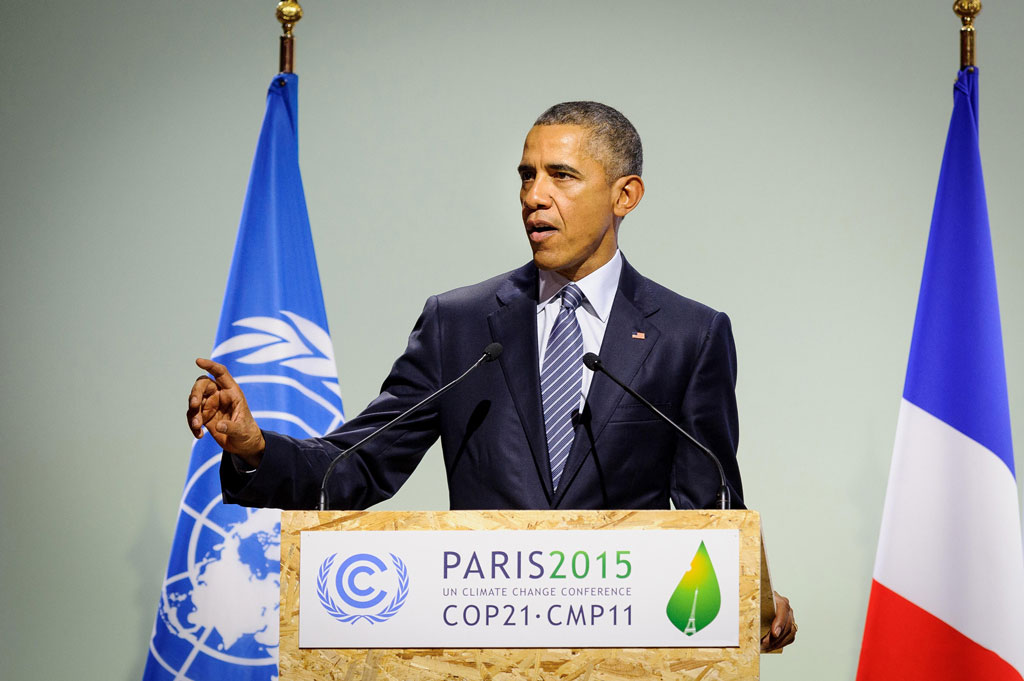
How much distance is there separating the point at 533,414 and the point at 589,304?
0.88ft

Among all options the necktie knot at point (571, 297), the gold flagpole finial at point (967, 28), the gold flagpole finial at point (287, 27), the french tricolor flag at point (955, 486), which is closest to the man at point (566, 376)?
the necktie knot at point (571, 297)

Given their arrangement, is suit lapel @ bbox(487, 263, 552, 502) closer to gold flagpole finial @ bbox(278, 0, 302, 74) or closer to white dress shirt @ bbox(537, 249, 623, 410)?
white dress shirt @ bbox(537, 249, 623, 410)

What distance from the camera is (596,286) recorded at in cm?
205

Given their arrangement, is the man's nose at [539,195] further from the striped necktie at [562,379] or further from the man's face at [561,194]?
the striped necktie at [562,379]

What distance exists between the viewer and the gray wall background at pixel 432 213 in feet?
10.9

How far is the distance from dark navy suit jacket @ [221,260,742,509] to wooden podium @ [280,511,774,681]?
0.38 m

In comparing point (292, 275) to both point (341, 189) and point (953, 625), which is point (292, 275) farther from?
point (953, 625)

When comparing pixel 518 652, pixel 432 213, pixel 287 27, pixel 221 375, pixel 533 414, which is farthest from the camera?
pixel 432 213

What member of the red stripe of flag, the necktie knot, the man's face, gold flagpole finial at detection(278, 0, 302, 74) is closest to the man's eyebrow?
the man's face

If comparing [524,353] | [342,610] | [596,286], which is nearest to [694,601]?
[342,610]

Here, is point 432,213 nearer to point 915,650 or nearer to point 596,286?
point 596,286

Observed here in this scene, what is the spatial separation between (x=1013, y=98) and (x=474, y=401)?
2.50 metres

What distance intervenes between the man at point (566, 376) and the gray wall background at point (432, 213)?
4.26ft

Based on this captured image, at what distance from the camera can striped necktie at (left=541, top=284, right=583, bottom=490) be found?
1.90m
